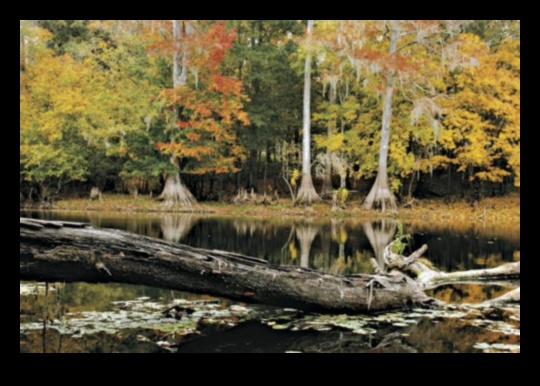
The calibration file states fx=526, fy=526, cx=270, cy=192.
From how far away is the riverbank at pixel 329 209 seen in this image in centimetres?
2438

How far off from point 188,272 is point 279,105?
25034 mm

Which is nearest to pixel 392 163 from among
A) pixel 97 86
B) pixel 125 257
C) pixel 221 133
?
pixel 221 133

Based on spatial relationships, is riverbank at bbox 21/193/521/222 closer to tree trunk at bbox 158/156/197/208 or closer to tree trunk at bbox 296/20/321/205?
tree trunk at bbox 158/156/197/208

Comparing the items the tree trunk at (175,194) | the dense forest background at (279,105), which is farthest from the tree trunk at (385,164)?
the tree trunk at (175,194)

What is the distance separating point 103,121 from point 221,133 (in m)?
6.14

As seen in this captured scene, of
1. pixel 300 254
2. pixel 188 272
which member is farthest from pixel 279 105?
pixel 188 272

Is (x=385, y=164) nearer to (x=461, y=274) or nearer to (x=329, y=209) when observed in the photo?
(x=329, y=209)

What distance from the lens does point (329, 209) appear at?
1016 inches

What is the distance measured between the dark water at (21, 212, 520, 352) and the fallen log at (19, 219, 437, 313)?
22.2 inches

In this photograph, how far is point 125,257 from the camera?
5723mm

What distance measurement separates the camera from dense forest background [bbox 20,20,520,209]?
2558 centimetres

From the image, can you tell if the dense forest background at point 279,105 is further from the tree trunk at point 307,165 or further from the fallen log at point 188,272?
the fallen log at point 188,272

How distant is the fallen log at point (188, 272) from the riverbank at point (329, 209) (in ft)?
58.3
